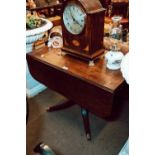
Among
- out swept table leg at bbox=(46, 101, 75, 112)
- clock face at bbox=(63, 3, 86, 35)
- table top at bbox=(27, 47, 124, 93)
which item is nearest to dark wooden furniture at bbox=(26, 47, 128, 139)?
table top at bbox=(27, 47, 124, 93)

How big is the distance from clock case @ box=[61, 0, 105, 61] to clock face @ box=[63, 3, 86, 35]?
0.02m

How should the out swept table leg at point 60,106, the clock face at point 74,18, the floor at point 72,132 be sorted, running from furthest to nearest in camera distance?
1. the out swept table leg at point 60,106
2. the floor at point 72,132
3. the clock face at point 74,18

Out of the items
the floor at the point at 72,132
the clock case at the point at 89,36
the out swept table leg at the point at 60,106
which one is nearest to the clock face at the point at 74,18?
the clock case at the point at 89,36

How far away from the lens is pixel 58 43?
5.63 feet

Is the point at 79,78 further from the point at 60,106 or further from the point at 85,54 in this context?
the point at 60,106

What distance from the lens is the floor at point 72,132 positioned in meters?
1.65

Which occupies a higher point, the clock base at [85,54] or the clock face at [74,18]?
the clock face at [74,18]

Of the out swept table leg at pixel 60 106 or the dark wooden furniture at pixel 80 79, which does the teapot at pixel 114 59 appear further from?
the out swept table leg at pixel 60 106

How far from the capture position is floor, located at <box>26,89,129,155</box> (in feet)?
5.41

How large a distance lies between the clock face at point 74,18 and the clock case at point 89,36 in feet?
0.08
